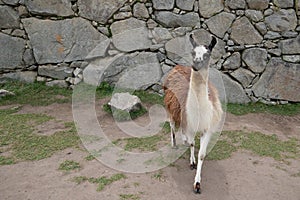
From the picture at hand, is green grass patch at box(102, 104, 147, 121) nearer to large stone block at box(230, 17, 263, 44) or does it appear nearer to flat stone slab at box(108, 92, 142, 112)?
flat stone slab at box(108, 92, 142, 112)

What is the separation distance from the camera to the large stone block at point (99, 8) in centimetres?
509

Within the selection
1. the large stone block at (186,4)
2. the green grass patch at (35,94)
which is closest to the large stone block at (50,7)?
the green grass patch at (35,94)

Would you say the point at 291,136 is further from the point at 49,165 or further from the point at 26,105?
the point at 26,105

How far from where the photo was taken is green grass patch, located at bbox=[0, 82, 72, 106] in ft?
15.9

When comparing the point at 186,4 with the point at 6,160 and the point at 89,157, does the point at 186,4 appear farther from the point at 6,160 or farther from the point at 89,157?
the point at 6,160

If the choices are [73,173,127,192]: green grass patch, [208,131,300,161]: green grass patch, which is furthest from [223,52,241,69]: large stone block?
[73,173,127,192]: green grass patch

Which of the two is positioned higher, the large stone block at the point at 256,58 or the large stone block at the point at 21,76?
the large stone block at the point at 256,58

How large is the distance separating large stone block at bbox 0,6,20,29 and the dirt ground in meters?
2.93

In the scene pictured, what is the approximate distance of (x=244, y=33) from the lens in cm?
495

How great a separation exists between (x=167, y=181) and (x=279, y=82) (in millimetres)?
3098

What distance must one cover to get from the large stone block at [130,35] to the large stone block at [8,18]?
5.33ft

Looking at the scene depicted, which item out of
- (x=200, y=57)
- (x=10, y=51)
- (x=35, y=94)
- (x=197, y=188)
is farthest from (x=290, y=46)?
(x=10, y=51)

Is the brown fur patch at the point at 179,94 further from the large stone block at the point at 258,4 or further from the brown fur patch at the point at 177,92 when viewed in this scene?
the large stone block at the point at 258,4

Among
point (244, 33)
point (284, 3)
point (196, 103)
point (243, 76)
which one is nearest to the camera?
point (196, 103)
